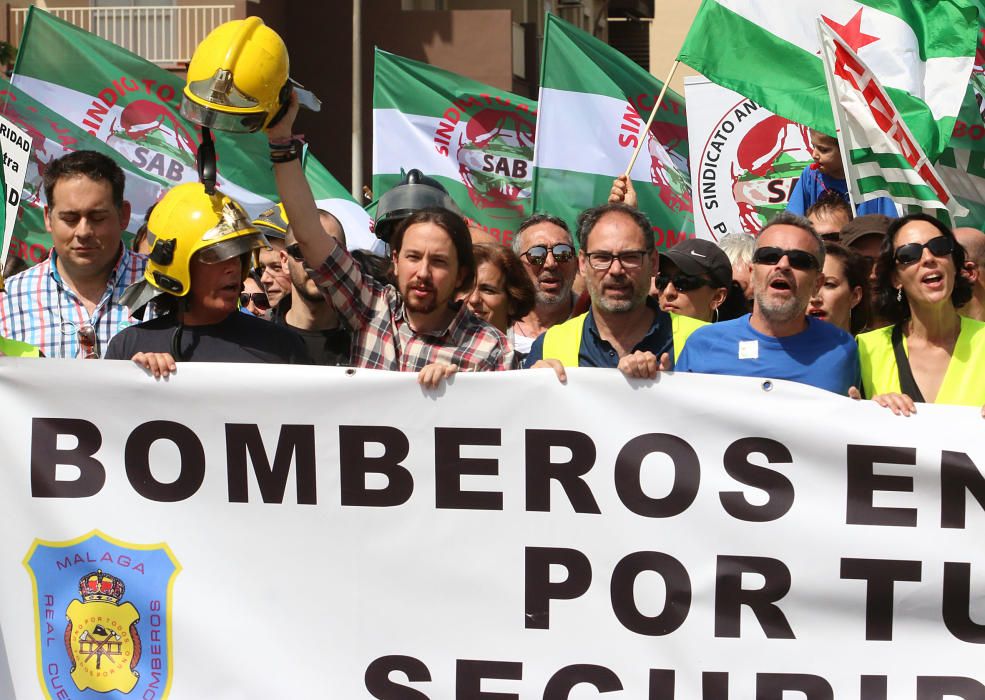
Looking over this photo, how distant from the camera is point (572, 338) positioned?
5.19m

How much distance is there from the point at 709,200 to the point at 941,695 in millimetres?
4992

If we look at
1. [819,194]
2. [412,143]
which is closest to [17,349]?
[819,194]

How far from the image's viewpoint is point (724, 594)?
4.48m

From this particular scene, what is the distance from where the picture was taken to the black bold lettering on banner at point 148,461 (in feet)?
15.3

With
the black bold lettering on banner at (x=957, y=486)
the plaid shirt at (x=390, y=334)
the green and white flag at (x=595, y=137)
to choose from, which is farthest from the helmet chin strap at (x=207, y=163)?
the green and white flag at (x=595, y=137)

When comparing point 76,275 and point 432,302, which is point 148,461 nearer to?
point 432,302

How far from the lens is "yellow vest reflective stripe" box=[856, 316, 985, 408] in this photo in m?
4.82

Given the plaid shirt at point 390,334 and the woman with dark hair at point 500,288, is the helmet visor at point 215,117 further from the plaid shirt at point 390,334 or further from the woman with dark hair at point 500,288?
the woman with dark hair at point 500,288

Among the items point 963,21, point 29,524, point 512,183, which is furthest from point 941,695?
point 512,183

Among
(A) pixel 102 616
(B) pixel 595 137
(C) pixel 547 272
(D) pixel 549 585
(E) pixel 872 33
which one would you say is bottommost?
(A) pixel 102 616

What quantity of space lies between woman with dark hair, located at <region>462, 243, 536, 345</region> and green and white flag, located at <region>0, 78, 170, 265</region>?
2927 millimetres

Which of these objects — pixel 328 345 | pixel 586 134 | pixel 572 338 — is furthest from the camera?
pixel 586 134

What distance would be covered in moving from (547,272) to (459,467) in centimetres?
225

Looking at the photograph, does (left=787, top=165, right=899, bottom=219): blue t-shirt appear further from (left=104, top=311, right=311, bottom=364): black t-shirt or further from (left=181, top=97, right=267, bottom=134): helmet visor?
(left=181, top=97, right=267, bottom=134): helmet visor
